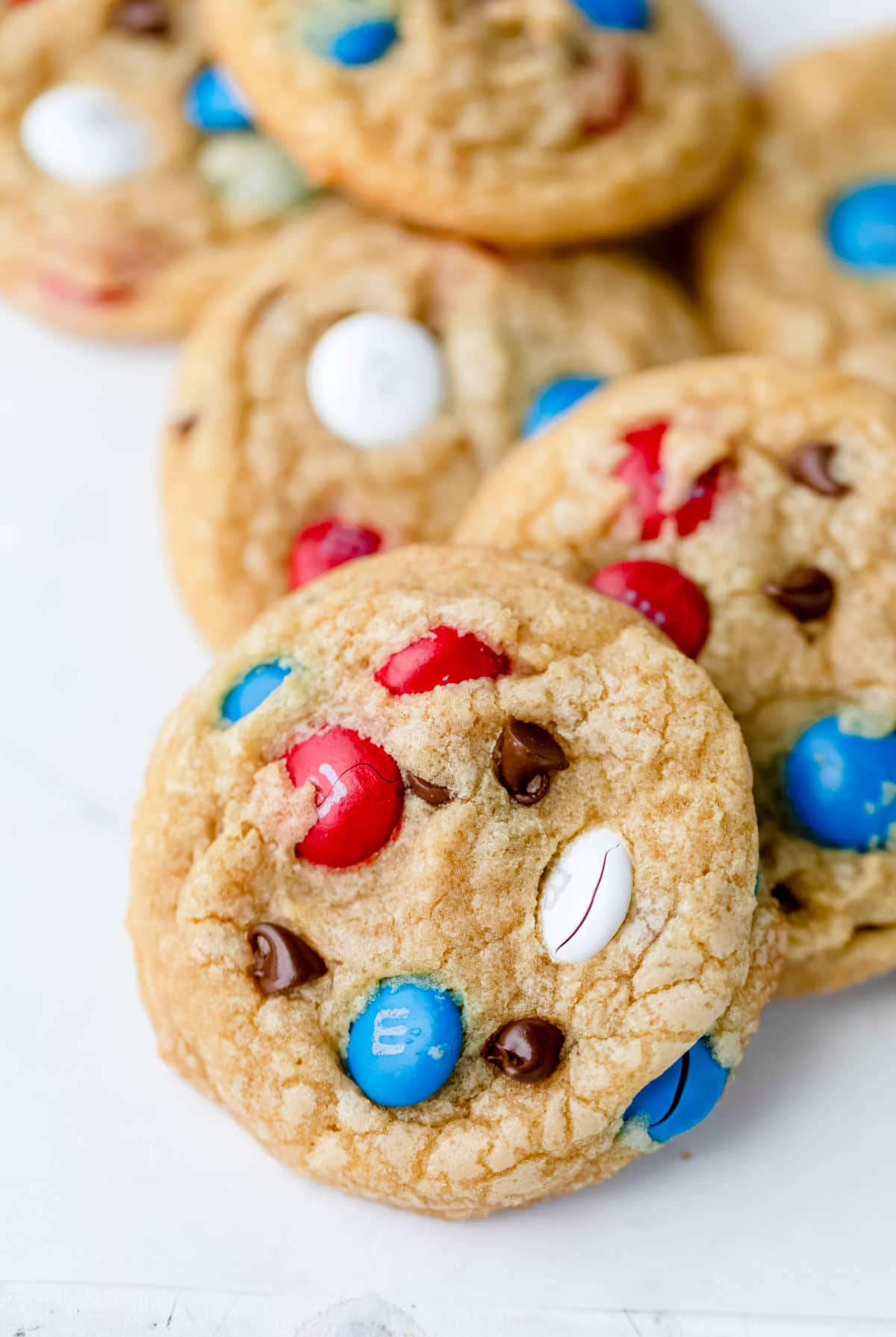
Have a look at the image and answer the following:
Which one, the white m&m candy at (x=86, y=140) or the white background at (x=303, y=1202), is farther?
the white m&m candy at (x=86, y=140)

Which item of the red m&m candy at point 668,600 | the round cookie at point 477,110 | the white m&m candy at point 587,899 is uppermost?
the round cookie at point 477,110

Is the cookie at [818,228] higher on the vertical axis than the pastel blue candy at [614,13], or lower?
lower

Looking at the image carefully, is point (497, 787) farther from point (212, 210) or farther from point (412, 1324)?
point (212, 210)

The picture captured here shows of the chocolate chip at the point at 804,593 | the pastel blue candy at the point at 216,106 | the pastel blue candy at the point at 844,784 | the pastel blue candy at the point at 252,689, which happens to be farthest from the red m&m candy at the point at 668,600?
the pastel blue candy at the point at 216,106

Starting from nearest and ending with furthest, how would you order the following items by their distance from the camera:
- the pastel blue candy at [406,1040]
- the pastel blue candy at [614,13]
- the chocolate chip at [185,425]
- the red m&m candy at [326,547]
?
the pastel blue candy at [406,1040]
the red m&m candy at [326,547]
the chocolate chip at [185,425]
the pastel blue candy at [614,13]

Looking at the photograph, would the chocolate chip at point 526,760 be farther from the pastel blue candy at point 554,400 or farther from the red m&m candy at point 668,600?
the pastel blue candy at point 554,400

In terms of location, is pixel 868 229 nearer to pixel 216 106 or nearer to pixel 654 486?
pixel 654 486
